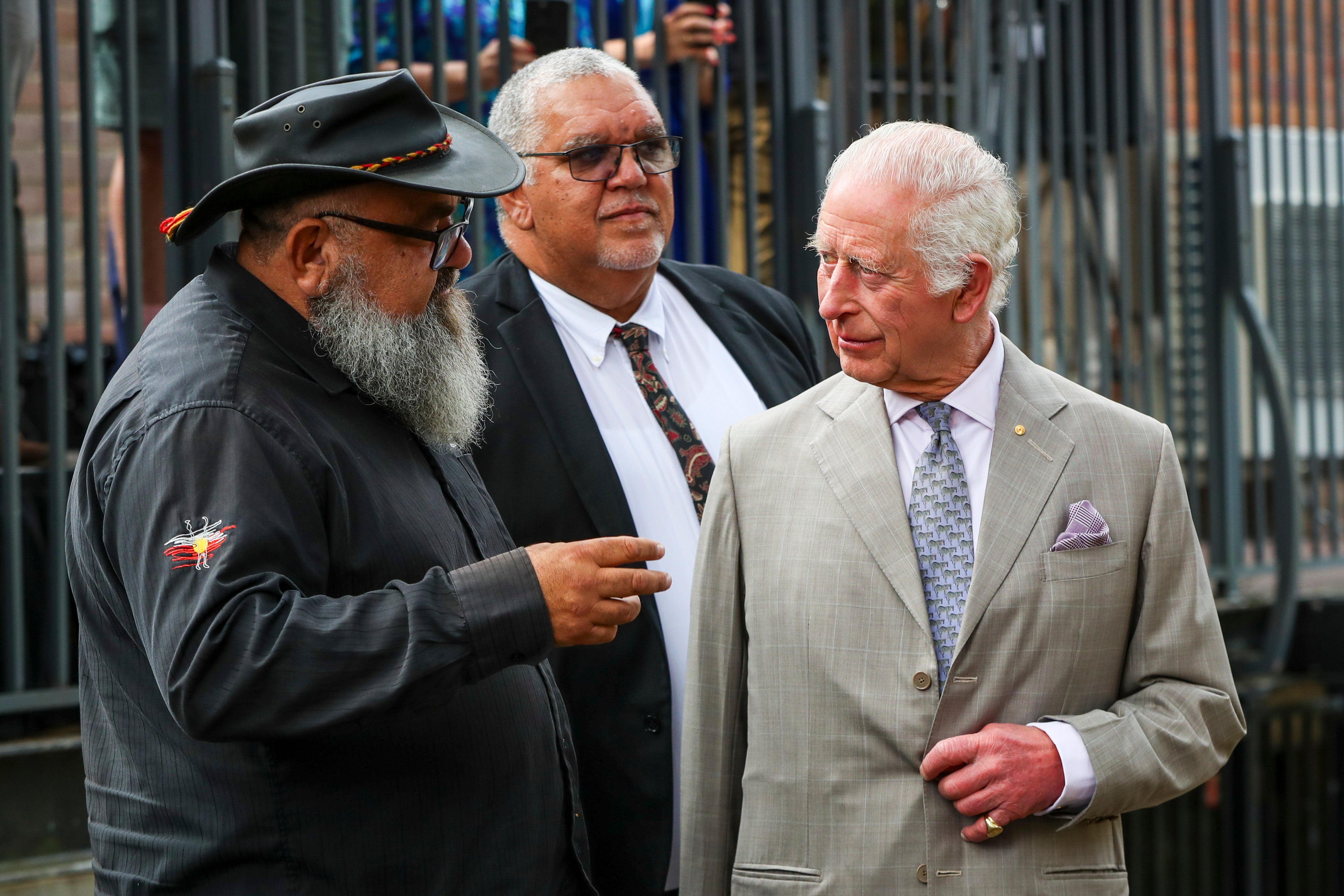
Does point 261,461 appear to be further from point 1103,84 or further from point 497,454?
point 1103,84

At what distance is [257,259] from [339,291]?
15 cm

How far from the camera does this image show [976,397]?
7.57 ft

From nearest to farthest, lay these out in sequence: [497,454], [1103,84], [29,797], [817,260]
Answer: [497,454] < [29,797] < [817,260] < [1103,84]

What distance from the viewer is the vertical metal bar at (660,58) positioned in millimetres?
4367

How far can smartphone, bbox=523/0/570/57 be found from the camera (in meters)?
4.14

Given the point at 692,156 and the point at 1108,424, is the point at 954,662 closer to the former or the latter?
the point at 1108,424

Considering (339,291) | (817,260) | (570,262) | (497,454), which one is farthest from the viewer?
(817,260)

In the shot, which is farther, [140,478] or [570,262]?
[570,262]

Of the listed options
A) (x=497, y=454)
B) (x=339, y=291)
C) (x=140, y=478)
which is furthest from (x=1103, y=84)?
(x=140, y=478)

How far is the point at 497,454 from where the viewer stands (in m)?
2.80

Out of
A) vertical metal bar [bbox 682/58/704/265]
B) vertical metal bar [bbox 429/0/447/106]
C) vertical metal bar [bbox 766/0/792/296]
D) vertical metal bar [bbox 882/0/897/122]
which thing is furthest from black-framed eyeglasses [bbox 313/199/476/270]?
vertical metal bar [bbox 882/0/897/122]

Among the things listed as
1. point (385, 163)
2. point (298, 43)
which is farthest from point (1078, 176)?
point (385, 163)

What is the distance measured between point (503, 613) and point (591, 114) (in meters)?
1.49

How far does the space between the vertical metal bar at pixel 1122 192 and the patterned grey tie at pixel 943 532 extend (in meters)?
3.71
